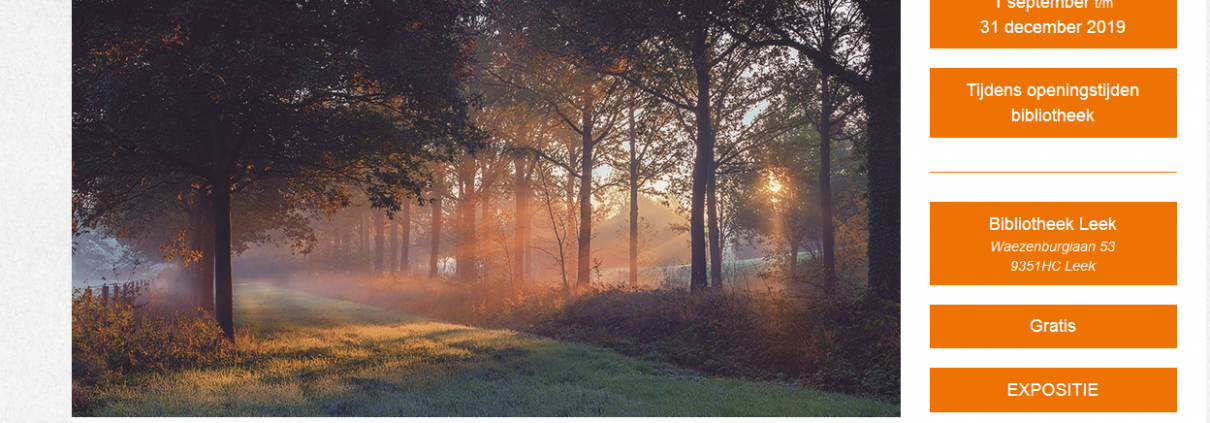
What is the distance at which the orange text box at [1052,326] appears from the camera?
5492 millimetres

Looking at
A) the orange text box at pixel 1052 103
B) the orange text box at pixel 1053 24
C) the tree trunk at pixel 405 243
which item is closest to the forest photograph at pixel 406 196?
the orange text box at pixel 1052 103

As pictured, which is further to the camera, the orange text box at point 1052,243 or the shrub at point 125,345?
the shrub at point 125,345

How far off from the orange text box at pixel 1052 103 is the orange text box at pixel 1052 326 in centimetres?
167

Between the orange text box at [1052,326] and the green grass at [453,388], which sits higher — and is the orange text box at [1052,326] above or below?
above

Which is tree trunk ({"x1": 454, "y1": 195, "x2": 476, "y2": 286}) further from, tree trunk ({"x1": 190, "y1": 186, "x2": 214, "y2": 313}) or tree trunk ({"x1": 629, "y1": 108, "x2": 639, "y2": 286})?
tree trunk ({"x1": 190, "y1": 186, "x2": 214, "y2": 313})

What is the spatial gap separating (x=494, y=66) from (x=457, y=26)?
416 inches

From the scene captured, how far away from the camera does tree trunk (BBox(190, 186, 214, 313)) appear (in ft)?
53.6

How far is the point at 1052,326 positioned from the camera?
5688mm

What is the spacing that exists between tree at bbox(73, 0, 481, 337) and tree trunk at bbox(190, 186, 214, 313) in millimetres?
4379

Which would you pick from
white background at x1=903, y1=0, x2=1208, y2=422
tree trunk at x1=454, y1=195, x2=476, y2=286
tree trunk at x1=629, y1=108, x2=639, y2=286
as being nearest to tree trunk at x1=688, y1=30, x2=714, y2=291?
tree trunk at x1=629, y1=108, x2=639, y2=286

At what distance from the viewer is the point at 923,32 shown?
20.2 ft

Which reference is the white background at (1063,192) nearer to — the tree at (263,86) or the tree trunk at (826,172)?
the tree at (263,86)

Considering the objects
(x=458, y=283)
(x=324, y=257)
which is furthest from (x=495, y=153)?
(x=324, y=257)

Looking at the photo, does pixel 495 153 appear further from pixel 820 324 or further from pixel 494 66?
pixel 820 324
